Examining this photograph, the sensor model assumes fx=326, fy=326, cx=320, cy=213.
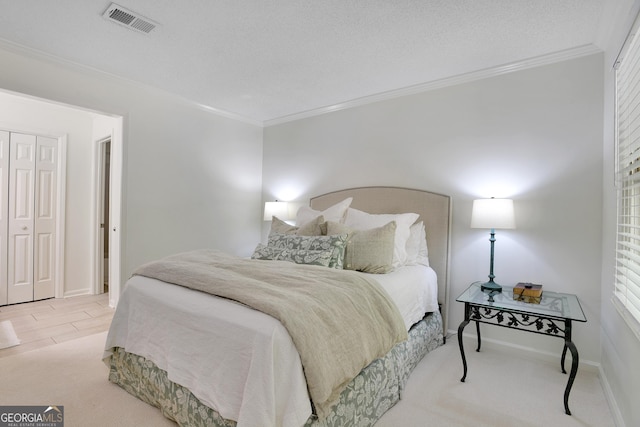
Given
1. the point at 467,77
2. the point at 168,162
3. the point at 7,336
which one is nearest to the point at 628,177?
the point at 467,77

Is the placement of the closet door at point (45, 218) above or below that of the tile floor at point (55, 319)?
above

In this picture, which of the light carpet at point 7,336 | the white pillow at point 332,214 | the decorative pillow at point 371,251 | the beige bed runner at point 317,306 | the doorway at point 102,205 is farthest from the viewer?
the doorway at point 102,205

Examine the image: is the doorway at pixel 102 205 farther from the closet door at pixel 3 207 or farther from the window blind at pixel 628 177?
the window blind at pixel 628 177

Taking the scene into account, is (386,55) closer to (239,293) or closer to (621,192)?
(621,192)

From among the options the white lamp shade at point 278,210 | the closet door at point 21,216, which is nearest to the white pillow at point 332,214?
the white lamp shade at point 278,210

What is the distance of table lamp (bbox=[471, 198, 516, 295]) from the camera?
254 centimetres

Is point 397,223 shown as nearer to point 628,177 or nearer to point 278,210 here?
point 628,177

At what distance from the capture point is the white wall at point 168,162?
2.95 metres

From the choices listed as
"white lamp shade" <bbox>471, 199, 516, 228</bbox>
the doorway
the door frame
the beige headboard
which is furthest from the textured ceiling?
the doorway

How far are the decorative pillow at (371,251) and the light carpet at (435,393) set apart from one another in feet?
2.66

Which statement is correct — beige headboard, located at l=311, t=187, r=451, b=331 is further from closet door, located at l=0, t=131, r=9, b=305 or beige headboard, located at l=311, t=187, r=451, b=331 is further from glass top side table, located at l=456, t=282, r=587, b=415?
closet door, located at l=0, t=131, r=9, b=305

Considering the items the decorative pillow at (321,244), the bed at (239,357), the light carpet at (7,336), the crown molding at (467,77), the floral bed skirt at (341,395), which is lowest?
the light carpet at (7,336)

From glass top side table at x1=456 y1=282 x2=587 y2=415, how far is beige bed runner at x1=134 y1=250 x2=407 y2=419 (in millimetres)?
671

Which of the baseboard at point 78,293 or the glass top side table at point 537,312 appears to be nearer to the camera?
the glass top side table at point 537,312
